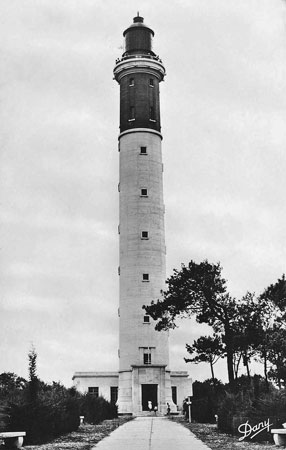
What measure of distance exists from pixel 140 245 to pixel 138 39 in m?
15.6

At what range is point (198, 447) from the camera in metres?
17.1

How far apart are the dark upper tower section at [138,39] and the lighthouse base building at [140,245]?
0.07m

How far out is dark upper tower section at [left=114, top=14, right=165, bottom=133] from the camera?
5056cm

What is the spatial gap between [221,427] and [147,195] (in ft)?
84.9

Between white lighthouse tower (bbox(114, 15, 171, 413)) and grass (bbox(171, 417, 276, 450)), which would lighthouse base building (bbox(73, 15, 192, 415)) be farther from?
grass (bbox(171, 417, 276, 450))

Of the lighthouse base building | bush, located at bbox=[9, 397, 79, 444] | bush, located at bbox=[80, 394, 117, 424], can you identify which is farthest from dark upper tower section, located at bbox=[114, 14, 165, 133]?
bush, located at bbox=[9, 397, 79, 444]

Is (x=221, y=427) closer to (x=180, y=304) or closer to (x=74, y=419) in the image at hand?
(x=74, y=419)

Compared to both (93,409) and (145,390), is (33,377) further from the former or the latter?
(145,390)

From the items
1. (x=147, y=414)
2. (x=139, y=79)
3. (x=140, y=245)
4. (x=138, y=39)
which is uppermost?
(x=138, y=39)

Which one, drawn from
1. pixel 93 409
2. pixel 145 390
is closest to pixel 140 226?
pixel 145 390

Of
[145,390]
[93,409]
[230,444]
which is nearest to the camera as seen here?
[230,444]

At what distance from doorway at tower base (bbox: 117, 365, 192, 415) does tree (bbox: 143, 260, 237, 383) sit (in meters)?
9.53

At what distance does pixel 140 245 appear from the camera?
47.7 m

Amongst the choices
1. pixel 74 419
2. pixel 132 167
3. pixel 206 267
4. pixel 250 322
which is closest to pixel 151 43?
pixel 132 167
